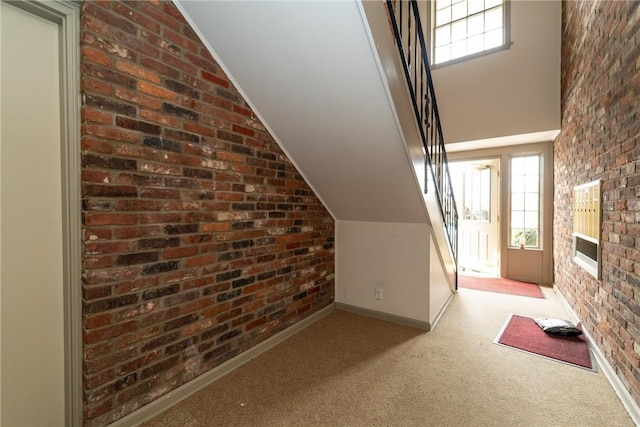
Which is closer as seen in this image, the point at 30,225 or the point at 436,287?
the point at 30,225

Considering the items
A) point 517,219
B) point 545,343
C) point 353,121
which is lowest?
point 545,343

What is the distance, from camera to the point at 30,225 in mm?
1201

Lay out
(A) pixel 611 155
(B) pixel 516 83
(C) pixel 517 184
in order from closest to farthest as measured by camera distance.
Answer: (A) pixel 611 155 < (B) pixel 516 83 < (C) pixel 517 184

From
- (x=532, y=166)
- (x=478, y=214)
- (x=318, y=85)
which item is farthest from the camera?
(x=478, y=214)

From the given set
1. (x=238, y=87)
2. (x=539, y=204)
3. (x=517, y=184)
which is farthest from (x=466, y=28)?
(x=238, y=87)

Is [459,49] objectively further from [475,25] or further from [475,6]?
[475,6]

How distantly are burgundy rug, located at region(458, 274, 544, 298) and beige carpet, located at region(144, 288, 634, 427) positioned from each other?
1.61 m

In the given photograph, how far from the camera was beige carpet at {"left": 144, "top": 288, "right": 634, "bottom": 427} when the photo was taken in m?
1.49

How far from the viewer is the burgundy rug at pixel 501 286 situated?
12.2ft

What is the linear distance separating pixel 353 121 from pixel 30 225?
5.58ft

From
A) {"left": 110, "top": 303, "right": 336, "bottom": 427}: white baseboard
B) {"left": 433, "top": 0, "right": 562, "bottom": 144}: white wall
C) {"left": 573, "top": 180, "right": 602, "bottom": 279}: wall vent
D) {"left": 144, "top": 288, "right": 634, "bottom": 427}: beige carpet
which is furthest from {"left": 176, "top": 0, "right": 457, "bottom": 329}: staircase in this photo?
{"left": 433, "top": 0, "right": 562, "bottom": 144}: white wall

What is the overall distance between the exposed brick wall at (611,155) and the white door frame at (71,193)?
9.12 ft

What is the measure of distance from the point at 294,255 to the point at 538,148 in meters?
4.05

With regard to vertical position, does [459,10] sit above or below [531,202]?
above
